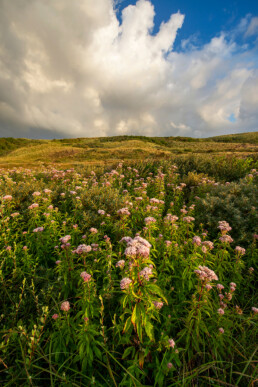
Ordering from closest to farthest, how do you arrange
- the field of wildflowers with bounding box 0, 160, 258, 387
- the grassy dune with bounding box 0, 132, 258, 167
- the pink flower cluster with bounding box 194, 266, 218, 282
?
the field of wildflowers with bounding box 0, 160, 258, 387
the pink flower cluster with bounding box 194, 266, 218, 282
the grassy dune with bounding box 0, 132, 258, 167

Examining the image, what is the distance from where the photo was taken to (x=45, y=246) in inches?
164

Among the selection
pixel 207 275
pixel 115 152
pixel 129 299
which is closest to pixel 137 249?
pixel 129 299

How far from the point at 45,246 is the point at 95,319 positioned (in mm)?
2313

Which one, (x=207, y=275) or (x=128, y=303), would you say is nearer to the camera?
→ (x=207, y=275)

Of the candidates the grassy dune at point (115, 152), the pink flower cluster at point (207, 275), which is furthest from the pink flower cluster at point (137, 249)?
the grassy dune at point (115, 152)

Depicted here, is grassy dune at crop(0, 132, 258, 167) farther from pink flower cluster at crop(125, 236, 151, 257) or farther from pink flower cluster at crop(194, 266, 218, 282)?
pink flower cluster at crop(125, 236, 151, 257)

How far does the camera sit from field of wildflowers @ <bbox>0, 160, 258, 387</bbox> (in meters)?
2.13

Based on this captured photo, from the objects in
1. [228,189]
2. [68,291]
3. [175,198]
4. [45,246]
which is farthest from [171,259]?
[228,189]

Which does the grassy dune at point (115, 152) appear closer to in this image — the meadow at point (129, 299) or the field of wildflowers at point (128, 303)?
the meadow at point (129, 299)

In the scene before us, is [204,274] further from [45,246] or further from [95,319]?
[45,246]

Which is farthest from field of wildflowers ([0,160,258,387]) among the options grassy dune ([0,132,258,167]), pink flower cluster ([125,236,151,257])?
grassy dune ([0,132,258,167])

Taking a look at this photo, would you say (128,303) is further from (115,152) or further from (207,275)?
(115,152)

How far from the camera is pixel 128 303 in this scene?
9.00 ft

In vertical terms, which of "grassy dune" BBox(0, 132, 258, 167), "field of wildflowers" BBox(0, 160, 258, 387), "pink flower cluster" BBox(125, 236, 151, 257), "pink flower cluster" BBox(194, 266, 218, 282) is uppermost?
"grassy dune" BBox(0, 132, 258, 167)
